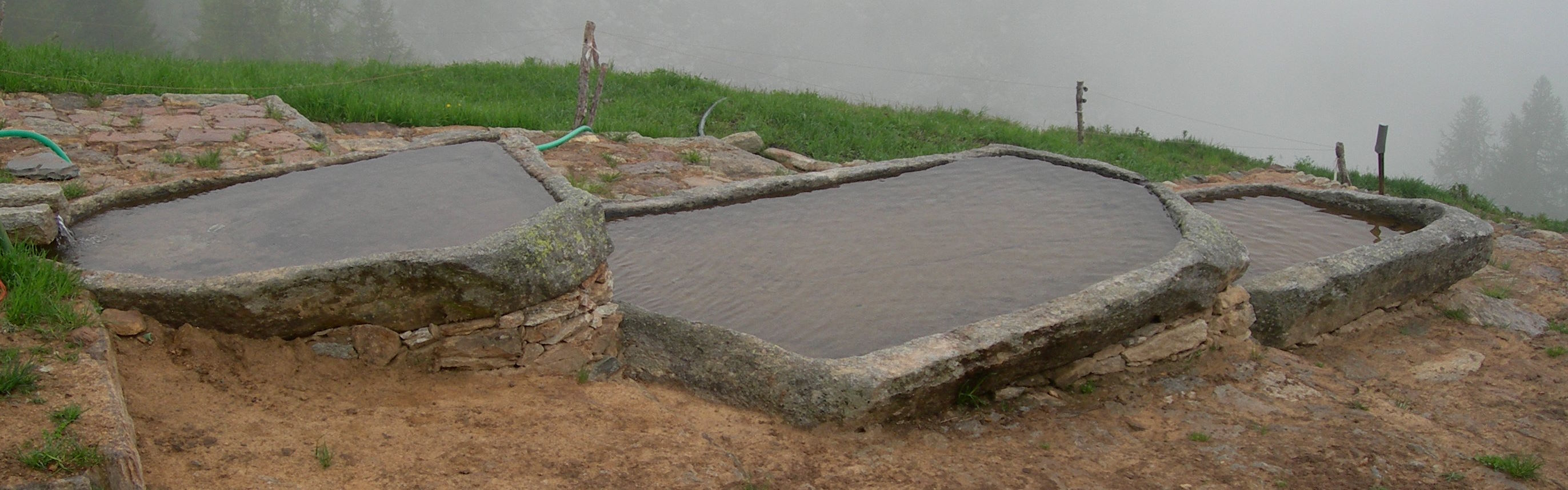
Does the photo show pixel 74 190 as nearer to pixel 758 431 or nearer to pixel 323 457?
pixel 323 457

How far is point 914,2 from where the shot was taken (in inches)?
2854

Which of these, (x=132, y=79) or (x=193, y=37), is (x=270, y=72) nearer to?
(x=132, y=79)

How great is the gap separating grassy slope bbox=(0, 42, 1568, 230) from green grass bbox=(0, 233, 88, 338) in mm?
4589

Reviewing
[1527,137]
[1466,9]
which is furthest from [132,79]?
[1466,9]

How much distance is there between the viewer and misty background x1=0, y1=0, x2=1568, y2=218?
42812 mm

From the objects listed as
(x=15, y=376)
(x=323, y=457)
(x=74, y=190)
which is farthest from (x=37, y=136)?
(x=323, y=457)

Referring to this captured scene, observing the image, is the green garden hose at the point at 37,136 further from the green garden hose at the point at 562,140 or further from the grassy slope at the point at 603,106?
the green garden hose at the point at 562,140

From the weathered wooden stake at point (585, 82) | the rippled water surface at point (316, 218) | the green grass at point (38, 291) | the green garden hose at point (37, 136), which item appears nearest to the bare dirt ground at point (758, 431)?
the green grass at point (38, 291)

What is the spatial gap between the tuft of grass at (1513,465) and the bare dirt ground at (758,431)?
44 mm

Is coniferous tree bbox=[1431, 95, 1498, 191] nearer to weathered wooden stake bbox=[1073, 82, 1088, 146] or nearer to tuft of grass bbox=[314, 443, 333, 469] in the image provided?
weathered wooden stake bbox=[1073, 82, 1088, 146]

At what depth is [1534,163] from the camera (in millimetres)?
61188

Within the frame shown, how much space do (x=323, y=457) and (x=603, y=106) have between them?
7499 mm

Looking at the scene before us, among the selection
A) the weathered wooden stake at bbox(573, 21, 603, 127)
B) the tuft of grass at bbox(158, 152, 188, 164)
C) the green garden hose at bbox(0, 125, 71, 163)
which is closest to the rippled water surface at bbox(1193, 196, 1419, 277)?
the weathered wooden stake at bbox(573, 21, 603, 127)

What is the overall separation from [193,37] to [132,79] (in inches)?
1627
